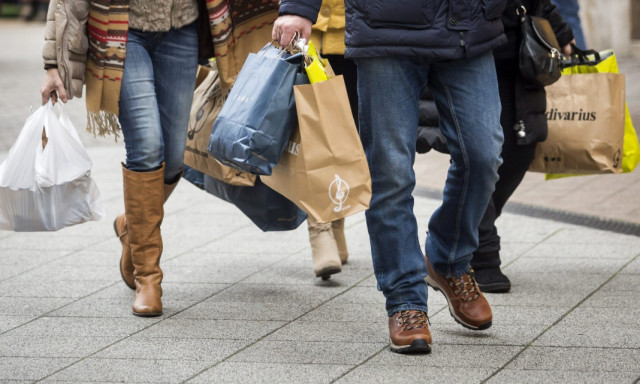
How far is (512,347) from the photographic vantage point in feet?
11.6

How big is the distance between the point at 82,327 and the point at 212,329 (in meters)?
0.52

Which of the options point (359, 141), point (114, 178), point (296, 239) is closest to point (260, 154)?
point (359, 141)

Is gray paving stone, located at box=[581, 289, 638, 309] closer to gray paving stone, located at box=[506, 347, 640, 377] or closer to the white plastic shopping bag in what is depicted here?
gray paving stone, located at box=[506, 347, 640, 377]

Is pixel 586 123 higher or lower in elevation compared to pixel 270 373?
higher

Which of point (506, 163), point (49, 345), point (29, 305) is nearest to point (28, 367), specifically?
point (49, 345)

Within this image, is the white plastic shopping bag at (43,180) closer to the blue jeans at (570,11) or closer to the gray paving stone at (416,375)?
the gray paving stone at (416,375)

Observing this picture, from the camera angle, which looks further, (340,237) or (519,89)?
(340,237)

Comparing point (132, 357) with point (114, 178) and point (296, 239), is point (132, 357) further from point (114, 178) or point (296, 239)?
point (114, 178)

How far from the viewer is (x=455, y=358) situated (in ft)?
11.3

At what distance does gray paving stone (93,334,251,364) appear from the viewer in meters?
3.56

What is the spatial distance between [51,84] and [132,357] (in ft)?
3.78

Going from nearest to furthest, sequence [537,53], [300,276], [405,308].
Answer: [405,308]
[537,53]
[300,276]

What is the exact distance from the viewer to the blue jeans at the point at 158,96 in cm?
402

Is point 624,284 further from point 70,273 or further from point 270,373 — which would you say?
point 70,273
